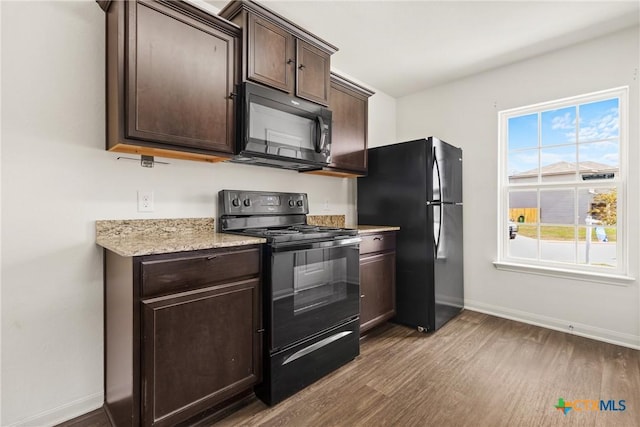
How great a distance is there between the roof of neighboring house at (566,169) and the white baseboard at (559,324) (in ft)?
4.44

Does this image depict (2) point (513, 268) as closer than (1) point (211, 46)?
No

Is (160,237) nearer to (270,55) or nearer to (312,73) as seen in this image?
(270,55)

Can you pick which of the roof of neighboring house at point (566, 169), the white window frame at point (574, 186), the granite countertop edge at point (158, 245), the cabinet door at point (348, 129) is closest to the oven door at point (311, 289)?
the granite countertop edge at point (158, 245)

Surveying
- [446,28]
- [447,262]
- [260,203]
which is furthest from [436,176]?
[260,203]

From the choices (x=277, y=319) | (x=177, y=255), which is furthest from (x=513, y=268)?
Answer: (x=177, y=255)

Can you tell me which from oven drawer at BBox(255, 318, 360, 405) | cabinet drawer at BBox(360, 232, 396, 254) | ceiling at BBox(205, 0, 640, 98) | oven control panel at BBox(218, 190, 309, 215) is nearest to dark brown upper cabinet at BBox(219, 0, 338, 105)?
ceiling at BBox(205, 0, 640, 98)

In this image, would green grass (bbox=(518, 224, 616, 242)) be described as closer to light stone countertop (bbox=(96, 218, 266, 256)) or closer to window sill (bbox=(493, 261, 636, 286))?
window sill (bbox=(493, 261, 636, 286))

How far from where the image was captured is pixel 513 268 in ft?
10.1

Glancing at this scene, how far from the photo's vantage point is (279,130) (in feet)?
6.86

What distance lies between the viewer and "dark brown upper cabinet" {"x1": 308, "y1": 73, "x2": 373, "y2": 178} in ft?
8.84

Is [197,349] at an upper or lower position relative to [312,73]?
lower

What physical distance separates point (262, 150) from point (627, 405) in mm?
2583

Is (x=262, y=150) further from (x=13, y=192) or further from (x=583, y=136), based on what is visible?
(x=583, y=136)

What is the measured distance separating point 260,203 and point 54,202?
3.93 feet
